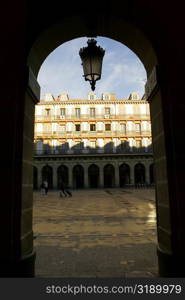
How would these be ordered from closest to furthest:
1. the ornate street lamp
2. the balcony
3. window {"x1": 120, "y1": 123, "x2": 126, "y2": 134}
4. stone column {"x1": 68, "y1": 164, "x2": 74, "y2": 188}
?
1. the ornate street lamp
2. stone column {"x1": 68, "y1": 164, "x2": 74, "y2": 188}
3. the balcony
4. window {"x1": 120, "y1": 123, "x2": 126, "y2": 134}

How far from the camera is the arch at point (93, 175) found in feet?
127

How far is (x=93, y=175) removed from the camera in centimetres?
4012

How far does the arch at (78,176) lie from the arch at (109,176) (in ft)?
12.9

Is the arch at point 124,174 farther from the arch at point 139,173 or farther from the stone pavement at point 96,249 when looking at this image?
the stone pavement at point 96,249


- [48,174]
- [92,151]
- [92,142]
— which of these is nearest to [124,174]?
[92,151]

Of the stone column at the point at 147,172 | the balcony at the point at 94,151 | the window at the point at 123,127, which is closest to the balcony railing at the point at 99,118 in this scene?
the window at the point at 123,127

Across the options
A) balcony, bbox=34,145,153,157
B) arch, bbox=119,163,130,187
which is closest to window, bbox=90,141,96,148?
balcony, bbox=34,145,153,157

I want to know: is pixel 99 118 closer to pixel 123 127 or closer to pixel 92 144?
pixel 123 127

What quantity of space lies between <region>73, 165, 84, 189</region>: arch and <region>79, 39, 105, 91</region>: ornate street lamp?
35221 millimetres

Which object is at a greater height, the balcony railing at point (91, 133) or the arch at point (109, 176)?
the balcony railing at point (91, 133)

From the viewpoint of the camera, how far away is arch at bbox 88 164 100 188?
38656mm

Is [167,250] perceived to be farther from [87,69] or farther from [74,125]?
[74,125]

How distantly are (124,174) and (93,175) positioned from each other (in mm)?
5152

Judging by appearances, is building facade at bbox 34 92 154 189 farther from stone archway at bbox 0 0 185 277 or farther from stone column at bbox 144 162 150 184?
stone archway at bbox 0 0 185 277
